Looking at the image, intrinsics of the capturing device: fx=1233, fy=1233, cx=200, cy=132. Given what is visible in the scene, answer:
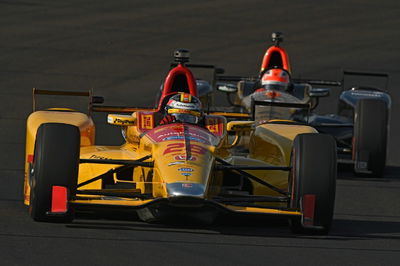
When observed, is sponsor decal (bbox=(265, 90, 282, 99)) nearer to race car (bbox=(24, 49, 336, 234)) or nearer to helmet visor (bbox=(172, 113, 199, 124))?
race car (bbox=(24, 49, 336, 234))

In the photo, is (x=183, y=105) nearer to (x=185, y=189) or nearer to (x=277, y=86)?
(x=185, y=189)

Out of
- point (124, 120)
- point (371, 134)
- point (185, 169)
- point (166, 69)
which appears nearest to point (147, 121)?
point (124, 120)

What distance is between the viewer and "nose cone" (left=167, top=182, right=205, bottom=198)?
10070 mm

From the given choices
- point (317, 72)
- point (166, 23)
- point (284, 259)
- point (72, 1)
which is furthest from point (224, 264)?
point (72, 1)

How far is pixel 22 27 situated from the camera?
27.4m

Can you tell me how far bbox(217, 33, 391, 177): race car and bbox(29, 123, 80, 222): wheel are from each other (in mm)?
5016

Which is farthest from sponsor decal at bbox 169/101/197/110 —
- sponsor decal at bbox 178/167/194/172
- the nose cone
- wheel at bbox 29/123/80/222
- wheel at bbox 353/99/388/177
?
wheel at bbox 353/99/388/177

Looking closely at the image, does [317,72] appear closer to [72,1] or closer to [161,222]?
[72,1]

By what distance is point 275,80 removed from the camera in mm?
17891

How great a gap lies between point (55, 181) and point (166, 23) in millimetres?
19302

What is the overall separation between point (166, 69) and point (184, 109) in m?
12.5

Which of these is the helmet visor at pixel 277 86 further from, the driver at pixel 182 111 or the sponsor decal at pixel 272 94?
the driver at pixel 182 111

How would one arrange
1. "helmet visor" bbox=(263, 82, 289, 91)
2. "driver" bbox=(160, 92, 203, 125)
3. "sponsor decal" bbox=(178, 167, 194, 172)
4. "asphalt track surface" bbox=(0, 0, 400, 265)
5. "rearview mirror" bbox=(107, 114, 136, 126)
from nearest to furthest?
1. "asphalt track surface" bbox=(0, 0, 400, 265)
2. "sponsor decal" bbox=(178, 167, 194, 172)
3. "driver" bbox=(160, 92, 203, 125)
4. "rearview mirror" bbox=(107, 114, 136, 126)
5. "helmet visor" bbox=(263, 82, 289, 91)

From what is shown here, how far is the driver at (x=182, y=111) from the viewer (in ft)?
39.0
